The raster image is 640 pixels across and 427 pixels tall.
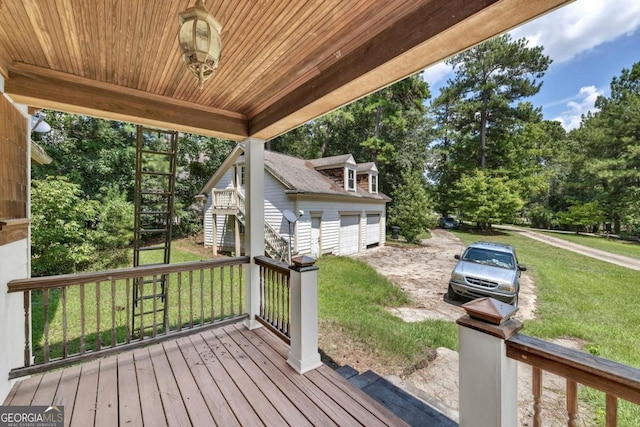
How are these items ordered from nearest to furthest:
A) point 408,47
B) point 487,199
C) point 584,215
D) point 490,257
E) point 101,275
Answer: point 408,47, point 101,275, point 490,257, point 487,199, point 584,215

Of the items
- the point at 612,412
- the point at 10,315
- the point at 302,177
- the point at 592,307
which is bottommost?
the point at 592,307

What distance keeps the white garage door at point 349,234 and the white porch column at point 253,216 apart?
7.98 m

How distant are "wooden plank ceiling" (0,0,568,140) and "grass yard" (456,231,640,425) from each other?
3864 mm

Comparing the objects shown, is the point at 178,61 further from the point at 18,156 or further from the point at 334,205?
the point at 334,205

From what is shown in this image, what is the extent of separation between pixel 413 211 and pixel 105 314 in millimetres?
12672

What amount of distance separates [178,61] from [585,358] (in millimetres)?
2989

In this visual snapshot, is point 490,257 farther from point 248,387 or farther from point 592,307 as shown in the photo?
point 248,387

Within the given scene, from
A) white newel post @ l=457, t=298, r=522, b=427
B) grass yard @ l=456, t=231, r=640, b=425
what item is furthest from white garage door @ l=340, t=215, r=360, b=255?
white newel post @ l=457, t=298, r=522, b=427

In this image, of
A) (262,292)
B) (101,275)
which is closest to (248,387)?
(262,292)

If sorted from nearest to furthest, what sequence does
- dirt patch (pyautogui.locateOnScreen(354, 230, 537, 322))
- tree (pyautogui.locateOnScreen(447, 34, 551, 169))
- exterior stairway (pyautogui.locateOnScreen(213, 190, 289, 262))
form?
dirt patch (pyautogui.locateOnScreen(354, 230, 537, 322)) < exterior stairway (pyautogui.locateOnScreen(213, 190, 289, 262)) < tree (pyautogui.locateOnScreen(447, 34, 551, 169))

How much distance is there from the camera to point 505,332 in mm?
1174

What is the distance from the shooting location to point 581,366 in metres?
1.01

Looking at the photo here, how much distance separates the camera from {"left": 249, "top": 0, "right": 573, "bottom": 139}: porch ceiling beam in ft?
4.12

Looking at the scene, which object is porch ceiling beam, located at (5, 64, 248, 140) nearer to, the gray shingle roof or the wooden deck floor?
the wooden deck floor
